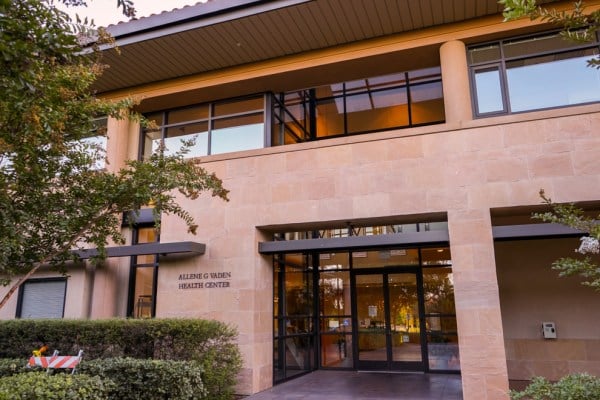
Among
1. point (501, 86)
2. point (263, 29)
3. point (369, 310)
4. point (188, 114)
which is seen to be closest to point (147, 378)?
point (369, 310)

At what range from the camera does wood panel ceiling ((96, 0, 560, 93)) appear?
10.2 meters

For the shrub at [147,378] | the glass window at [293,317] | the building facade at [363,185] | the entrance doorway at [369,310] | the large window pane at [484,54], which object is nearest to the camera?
the shrub at [147,378]

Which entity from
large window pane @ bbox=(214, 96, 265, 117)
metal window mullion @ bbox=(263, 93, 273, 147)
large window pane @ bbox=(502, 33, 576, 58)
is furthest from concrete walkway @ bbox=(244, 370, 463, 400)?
large window pane @ bbox=(502, 33, 576, 58)

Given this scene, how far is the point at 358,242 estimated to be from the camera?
993 cm

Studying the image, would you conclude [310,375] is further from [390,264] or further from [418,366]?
[390,264]

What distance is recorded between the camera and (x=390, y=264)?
1299cm

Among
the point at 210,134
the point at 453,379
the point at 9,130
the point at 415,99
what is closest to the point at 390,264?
the point at 453,379

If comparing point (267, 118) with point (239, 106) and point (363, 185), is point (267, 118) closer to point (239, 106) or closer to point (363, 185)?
point (239, 106)

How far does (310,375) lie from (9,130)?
8790 mm

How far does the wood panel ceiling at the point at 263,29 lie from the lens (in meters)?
10.2

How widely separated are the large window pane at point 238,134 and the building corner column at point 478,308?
5258 millimetres

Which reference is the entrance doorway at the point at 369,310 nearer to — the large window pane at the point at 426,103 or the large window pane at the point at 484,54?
the large window pane at the point at 426,103

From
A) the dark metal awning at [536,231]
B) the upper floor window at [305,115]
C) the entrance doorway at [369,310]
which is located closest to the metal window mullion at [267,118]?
the upper floor window at [305,115]

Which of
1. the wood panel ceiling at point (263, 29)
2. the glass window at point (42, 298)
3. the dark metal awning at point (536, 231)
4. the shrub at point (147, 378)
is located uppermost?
the wood panel ceiling at point (263, 29)
